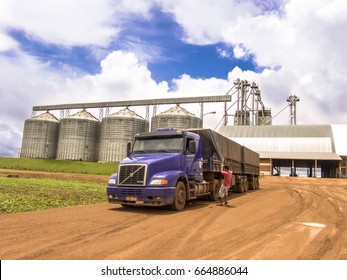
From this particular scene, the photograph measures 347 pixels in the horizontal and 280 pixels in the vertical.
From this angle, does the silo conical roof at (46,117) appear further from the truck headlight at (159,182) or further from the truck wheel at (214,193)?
the truck headlight at (159,182)

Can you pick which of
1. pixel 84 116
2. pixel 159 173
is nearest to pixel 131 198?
pixel 159 173

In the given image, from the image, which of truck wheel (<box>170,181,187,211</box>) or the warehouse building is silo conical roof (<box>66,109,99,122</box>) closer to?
the warehouse building

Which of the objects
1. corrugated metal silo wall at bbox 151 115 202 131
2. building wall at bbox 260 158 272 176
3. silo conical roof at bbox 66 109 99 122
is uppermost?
silo conical roof at bbox 66 109 99 122

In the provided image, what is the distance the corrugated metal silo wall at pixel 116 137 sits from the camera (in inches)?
2557

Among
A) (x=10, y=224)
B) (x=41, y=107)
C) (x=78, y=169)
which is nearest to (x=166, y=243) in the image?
(x=10, y=224)

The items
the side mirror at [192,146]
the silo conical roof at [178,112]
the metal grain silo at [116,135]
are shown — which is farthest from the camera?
the metal grain silo at [116,135]

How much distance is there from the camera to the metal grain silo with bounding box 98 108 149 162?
65.0 metres

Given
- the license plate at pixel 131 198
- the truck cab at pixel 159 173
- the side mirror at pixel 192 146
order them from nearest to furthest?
the truck cab at pixel 159 173, the license plate at pixel 131 198, the side mirror at pixel 192 146

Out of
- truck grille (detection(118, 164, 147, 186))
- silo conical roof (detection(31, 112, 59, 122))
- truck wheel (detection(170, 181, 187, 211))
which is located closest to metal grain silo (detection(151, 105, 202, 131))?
silo conical roof (detection(31, 112, 59, 122))

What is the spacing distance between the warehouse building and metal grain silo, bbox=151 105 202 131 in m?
13.3

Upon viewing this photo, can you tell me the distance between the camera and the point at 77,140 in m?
69.2

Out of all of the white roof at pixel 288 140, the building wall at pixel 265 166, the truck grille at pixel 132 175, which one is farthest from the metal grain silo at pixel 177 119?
the truck grille at pixel 132 175

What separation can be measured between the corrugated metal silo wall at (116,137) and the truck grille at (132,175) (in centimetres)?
5351

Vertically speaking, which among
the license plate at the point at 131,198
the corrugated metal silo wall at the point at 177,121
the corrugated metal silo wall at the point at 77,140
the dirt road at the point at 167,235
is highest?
the corrugated metal silo wall at the point at 177,121
